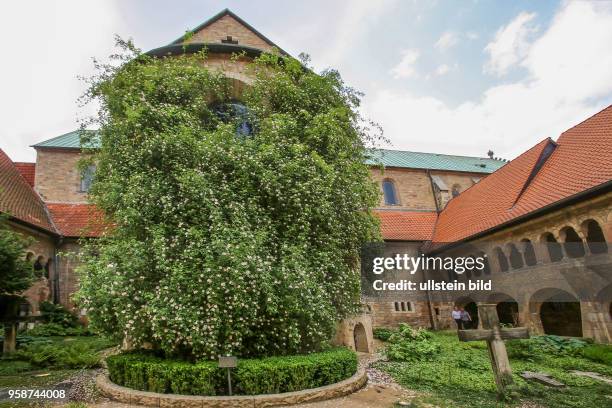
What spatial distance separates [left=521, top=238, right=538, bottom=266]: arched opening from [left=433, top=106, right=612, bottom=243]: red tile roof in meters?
1.13

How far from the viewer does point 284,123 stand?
1134 centimetres

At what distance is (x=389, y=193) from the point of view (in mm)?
27062

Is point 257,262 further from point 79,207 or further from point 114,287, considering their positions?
point 79,207

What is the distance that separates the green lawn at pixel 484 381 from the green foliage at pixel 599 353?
0.19m

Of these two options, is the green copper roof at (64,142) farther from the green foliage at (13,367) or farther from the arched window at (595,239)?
the arched window at (595,239)

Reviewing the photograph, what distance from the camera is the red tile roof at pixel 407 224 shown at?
22094mm

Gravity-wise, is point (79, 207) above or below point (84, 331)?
above

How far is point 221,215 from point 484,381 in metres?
7.02

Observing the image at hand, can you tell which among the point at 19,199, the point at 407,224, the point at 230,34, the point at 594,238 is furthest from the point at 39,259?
the point at 594,238

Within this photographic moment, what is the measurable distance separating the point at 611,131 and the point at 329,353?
44.9ft

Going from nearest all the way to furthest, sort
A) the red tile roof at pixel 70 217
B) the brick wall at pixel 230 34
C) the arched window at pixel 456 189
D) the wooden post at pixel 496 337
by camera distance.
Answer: the wooden post at pixel 496 337 → the brick wall at pixel 230 34 → the red tile roof at pixel 70 217 → the arched window at pixel 456 189

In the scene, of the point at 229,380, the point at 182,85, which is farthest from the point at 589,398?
the point at 182,85

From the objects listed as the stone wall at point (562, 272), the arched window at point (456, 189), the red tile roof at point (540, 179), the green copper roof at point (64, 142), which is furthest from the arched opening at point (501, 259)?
the green copper roof at point (64, 142)

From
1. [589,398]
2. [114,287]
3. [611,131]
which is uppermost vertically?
[611,131]
